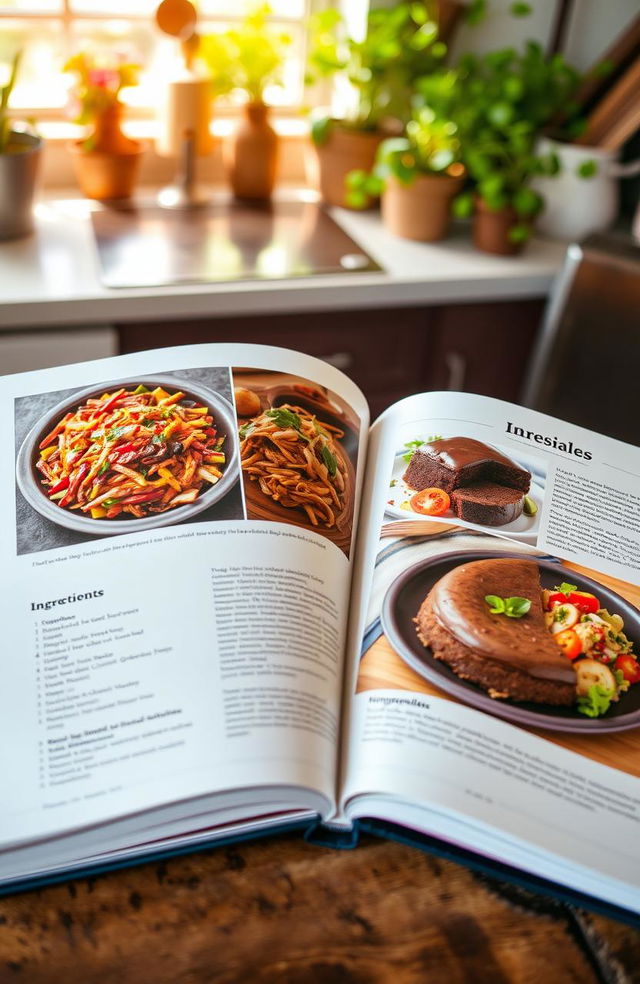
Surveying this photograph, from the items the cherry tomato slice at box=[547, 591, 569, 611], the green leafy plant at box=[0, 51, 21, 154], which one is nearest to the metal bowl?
the cherry tomato slice at box=[547, 591, 569, 611]

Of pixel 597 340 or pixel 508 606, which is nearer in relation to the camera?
pixel 508 606

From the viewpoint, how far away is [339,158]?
1509mm

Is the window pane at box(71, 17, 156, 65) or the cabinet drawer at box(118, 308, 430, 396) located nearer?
the cabinet drawer at box(118, 308, 430, 396)

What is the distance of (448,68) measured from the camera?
160 centimetres

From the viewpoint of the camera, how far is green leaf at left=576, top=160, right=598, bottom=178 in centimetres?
138

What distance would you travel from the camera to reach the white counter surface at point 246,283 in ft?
3.82

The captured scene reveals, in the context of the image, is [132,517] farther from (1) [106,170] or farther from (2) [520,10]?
(2) [520,10]

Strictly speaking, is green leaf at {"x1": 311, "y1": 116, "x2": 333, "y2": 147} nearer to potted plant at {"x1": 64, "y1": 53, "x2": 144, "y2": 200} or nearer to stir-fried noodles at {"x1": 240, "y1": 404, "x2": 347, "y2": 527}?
potted plant at {"x1": 64, "y1": 53, "x2": 144, "y2": 200}

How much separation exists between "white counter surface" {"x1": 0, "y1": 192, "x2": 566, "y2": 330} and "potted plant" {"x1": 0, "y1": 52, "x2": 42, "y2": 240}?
0.10 feet

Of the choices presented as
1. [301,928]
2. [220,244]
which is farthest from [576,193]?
[301,928]

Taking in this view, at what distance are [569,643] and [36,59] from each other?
5.17 ft

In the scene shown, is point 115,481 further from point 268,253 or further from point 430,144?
point 430,144

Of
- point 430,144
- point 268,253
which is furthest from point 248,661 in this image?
point 430,144

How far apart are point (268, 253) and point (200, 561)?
95cm
